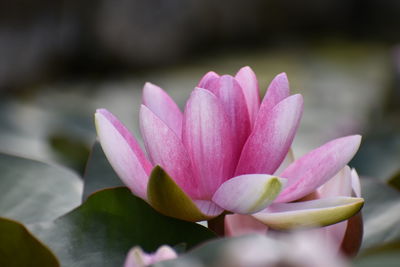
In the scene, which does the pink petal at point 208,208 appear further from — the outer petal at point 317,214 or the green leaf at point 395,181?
the green leaf at point 395,181

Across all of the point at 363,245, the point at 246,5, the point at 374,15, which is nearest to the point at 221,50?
the point at 246,5

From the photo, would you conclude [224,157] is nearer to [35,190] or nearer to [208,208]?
[208,208]

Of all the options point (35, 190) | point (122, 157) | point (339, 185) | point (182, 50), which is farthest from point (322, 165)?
point (182, 50)

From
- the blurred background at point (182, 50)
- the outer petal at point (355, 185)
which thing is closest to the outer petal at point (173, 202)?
the outer petal at point (355, 185)

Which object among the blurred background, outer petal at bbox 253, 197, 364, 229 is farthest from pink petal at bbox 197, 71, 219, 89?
the blurred background

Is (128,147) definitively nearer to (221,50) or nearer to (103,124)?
(103,124)

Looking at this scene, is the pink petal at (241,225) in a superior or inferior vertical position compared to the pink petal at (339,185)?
inferior

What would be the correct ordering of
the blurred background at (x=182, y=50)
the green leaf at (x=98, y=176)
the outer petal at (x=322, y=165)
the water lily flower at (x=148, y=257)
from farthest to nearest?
the blurred background at (x=182, y=50), the green leaf at (x=98, y=176), the outer petal at (x=322, y=165), the water lily flower at (x=148, y=257)
